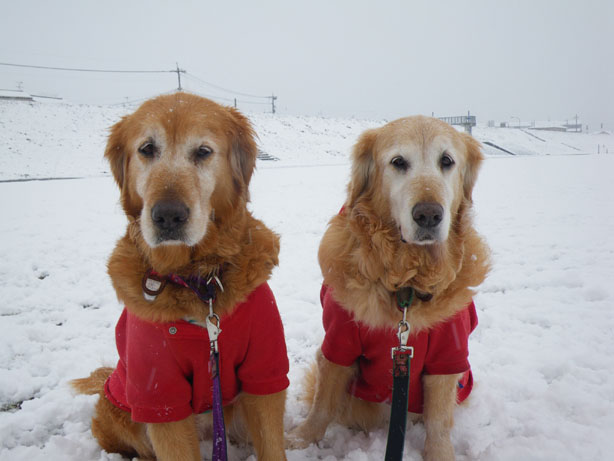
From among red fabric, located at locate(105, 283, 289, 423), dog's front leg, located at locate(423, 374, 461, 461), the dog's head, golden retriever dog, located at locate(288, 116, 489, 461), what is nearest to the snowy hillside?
golden retriever dog, located at locate(288, 116, 489, 461)

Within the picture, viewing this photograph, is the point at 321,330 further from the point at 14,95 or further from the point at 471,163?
the point at 14,95

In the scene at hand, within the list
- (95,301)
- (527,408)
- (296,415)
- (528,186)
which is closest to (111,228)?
(95,301)

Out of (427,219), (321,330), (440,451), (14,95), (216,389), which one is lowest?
(440,451)

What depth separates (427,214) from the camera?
6.50ft

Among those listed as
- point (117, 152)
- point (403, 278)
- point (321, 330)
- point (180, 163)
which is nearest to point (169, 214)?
point (180, 163)

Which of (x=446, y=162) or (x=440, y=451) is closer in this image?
(x=440, y=451)

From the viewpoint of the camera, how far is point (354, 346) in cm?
214

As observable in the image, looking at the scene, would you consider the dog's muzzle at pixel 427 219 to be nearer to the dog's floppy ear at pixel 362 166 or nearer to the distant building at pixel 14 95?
the dog's floppy ear at pixel 362 166

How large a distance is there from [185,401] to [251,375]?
1.04 ft

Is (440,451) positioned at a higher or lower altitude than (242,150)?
lower

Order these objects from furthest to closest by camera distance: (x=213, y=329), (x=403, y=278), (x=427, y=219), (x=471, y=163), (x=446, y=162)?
1. (x=471, y=163)
2. (x=446, y=162)
3. (x=403, y=278)
4. (x=427, y=219)
5. (x=213, y=329)

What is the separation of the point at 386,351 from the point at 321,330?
132 centimetres

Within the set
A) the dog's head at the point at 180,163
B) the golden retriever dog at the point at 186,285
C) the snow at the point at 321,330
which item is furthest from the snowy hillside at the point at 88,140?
the golden retriever dog at the point at 186,285

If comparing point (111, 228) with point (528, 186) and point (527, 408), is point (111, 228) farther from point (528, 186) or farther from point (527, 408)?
point (528, 186)
